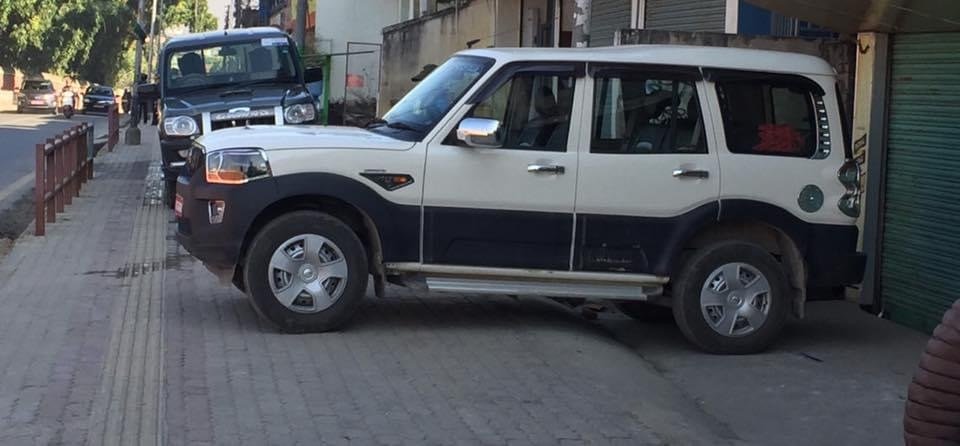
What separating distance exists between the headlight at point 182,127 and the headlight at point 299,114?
1.07m

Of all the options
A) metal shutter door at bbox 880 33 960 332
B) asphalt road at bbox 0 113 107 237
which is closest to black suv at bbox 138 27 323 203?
asphalt road at bbox 0 113 107 237

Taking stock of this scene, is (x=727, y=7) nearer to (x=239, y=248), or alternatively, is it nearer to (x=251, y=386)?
(x=239, y=248)

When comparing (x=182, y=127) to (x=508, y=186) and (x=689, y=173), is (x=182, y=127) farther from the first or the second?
(x=689, y=173)

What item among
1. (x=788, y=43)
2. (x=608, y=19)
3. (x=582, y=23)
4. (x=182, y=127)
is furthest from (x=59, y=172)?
(x=788, y=43)

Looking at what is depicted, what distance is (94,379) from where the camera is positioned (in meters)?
6.98

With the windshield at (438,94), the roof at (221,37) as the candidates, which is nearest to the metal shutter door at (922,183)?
the windshield at (438,94)

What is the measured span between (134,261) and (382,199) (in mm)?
4573

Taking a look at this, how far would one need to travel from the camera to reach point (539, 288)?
8.15m

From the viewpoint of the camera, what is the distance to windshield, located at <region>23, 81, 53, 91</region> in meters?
60.7

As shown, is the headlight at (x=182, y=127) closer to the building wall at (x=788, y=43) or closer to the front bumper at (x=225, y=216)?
the building wall at (x=788, y=43)

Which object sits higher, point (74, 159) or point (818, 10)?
point (818, 10)

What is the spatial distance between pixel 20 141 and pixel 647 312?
28.6 m

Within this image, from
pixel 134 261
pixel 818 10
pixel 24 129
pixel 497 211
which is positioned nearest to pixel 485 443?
pixel 497 211

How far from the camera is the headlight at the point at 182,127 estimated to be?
14.9m
